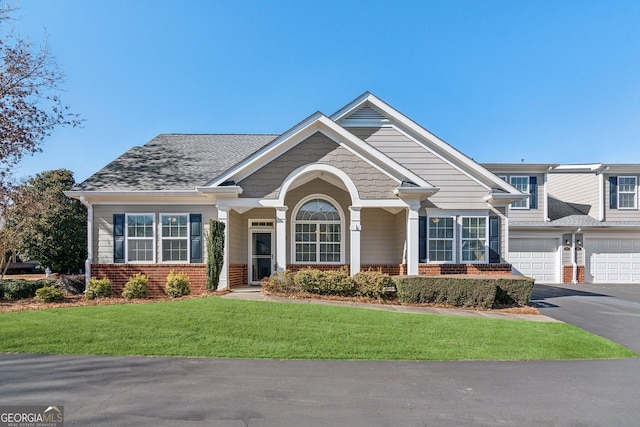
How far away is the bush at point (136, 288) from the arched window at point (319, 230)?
5.39 meters

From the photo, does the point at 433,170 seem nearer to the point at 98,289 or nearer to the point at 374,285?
the point at 374,285

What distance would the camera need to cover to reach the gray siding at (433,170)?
45.7 ft

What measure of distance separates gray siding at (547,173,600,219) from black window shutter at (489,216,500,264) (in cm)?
995

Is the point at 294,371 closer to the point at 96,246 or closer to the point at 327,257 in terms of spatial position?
the point at 327,257

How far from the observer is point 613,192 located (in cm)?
1964

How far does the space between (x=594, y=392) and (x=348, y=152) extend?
9.02 metres

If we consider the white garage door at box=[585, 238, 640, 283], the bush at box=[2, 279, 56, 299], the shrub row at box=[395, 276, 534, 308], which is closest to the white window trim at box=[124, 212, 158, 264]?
the bush at box=[2, 279, 56, 299]

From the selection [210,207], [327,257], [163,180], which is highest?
[163,180]

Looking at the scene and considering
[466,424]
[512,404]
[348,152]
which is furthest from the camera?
[348,152]

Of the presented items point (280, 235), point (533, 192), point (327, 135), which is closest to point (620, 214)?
point (533, 192)

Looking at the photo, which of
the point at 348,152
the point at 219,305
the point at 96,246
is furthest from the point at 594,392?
the point at 96,246

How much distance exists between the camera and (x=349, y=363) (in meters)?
6.14

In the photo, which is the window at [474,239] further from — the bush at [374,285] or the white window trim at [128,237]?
the white window trim at [128,237]

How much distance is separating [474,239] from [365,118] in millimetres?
6300
